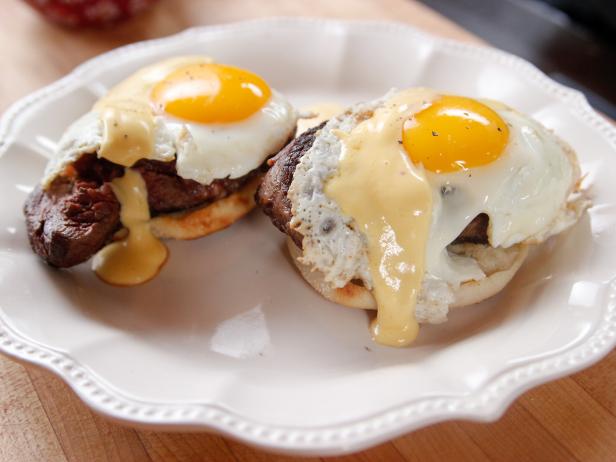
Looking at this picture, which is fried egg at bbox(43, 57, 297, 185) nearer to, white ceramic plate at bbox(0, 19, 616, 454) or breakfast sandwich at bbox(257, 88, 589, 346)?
breakfast sandwich at bbox(257, 88, 589, 346)

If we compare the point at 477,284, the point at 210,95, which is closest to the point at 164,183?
the point at 210,95

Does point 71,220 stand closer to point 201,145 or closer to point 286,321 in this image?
point 201,145

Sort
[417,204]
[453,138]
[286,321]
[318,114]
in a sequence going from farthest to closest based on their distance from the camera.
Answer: [318,114], [286,321], [453,138], [417,204]

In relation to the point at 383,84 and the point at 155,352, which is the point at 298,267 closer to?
the point at 155,352

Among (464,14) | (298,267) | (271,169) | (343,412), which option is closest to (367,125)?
(271,169)

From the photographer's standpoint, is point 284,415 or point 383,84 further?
point 383,84

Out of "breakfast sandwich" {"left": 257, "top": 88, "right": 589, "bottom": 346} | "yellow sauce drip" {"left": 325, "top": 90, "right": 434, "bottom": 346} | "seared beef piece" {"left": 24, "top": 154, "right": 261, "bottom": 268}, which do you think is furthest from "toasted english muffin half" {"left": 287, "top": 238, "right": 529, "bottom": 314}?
"seared beef piece" {"left": 24, "top": 154, "right": 261, "bottom": 268}
